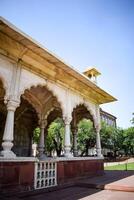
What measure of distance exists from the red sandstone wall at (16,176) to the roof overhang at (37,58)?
12.1 feet

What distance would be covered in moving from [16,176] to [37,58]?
4.33 m

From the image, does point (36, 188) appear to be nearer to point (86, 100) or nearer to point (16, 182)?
point (16, 182)

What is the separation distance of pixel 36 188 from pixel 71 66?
4999 mm

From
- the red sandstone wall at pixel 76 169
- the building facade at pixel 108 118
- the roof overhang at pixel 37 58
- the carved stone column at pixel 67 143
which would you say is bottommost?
the red sandstone wall at pixel 76 169

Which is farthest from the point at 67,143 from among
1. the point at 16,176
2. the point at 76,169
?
the point at 16,176

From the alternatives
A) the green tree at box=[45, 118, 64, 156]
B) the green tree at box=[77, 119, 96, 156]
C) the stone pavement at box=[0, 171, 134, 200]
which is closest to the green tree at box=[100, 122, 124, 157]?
the green tree at box=[77, 119, 96, 156]

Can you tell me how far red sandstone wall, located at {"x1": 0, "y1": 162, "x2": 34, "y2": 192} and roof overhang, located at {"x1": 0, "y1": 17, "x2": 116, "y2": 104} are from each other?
369cm

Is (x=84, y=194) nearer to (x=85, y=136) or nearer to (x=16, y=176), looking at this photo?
(x=16, y=176)

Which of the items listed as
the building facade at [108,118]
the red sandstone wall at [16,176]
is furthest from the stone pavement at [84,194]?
the building facade at [108,118]

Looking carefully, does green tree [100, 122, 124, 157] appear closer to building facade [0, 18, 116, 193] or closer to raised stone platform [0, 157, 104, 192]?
building facade [0, 18, 116, 193]

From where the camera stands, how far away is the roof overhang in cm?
596

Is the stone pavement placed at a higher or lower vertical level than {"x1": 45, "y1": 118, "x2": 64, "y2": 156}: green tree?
lower

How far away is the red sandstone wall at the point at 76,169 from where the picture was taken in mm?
7738

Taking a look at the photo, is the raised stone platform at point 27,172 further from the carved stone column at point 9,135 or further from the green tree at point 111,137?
the green tree at point 111,137
